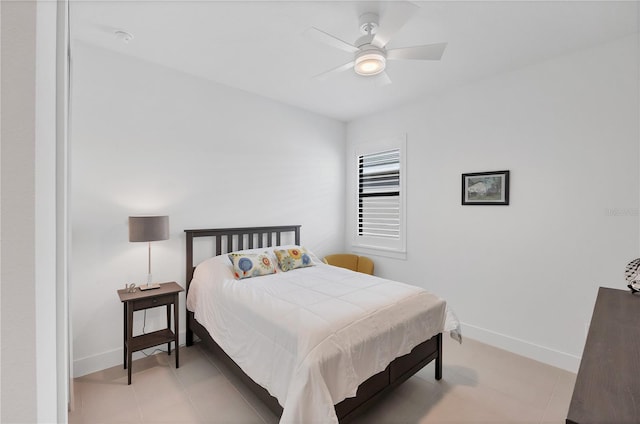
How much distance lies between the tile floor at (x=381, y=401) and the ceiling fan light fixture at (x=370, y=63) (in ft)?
8.32

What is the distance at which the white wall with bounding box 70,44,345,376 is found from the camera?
255cm

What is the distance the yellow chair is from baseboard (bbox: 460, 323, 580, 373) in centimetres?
146

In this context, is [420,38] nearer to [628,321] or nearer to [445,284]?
[628,321]

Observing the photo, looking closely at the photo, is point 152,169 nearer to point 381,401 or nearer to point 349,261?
point 349,261

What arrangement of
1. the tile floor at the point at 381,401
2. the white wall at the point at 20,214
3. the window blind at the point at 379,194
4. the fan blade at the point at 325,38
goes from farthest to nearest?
the window blind at the point at 379,194 < the tile floor at the point at 381,401 < the fan blade at the point at 325,38 < the white wall at the point at 20,214

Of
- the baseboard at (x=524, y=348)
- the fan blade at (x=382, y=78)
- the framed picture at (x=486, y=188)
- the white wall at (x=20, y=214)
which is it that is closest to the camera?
the white wall at (x=20, y=214)

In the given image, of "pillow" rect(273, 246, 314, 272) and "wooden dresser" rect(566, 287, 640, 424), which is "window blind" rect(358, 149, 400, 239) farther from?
"wooden dresser" rect(566, 287, 640, 424)

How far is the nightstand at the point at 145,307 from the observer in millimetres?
2436

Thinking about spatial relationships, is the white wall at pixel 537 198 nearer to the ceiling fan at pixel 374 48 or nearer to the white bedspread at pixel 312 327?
the white bedspread at pixel 312 327

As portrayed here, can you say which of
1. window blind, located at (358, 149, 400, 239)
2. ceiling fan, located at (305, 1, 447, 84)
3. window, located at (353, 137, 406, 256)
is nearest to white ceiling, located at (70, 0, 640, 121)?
ceiling fan, located at (305, 1, 447, 84)

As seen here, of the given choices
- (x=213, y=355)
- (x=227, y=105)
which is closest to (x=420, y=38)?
(x=227, y=105)

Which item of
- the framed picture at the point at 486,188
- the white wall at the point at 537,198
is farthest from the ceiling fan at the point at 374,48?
the framed picture at the point at 486,188

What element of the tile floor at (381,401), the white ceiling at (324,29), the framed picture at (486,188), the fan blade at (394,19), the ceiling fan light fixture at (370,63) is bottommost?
the tile floor at (381,401)

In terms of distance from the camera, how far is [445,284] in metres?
3.58
